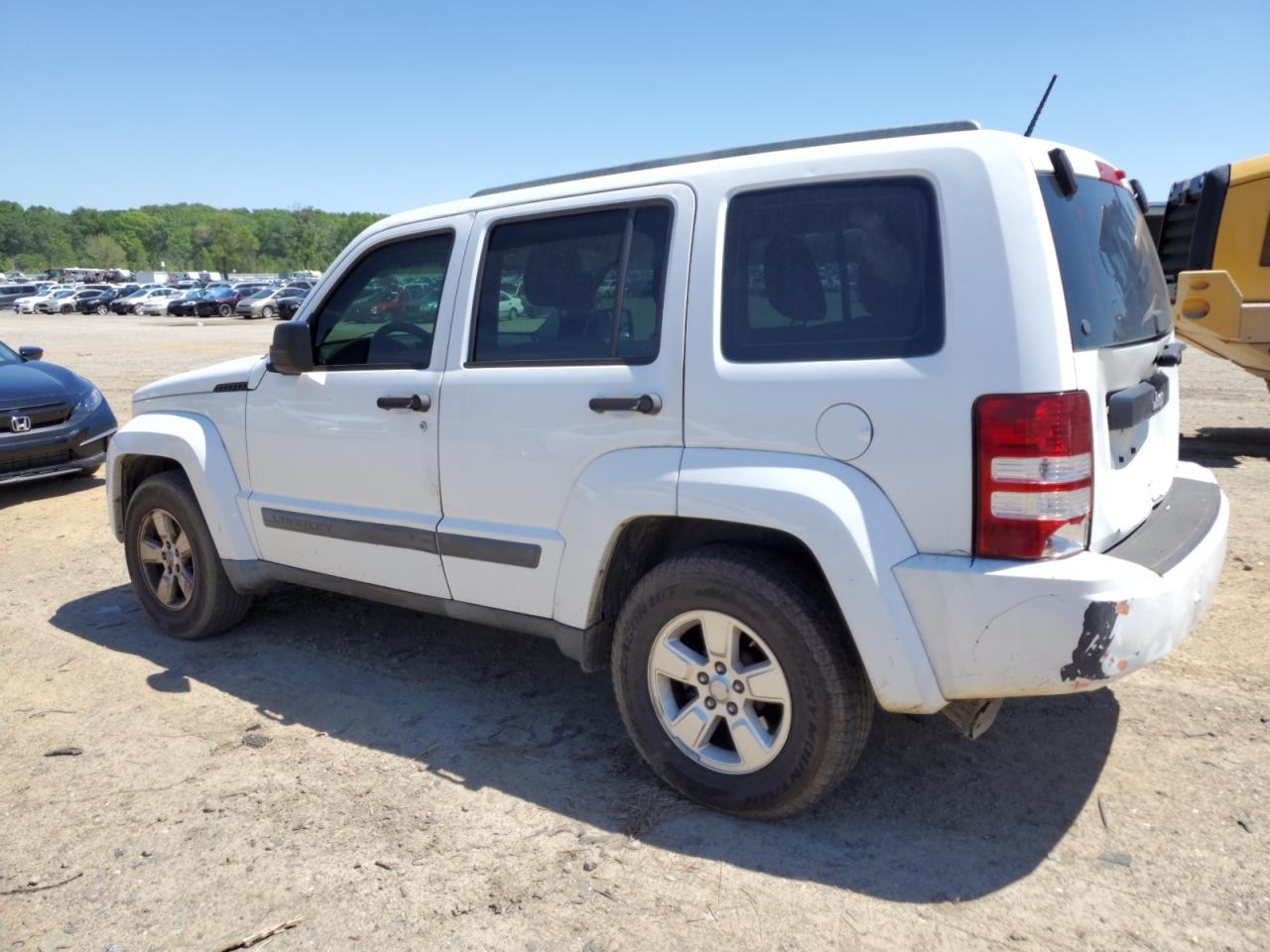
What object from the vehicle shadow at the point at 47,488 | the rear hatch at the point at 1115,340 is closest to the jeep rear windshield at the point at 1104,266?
the rear hatch at the point at 1115,340

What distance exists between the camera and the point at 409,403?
3.85 m

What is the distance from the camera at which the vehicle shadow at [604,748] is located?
10.0 feet

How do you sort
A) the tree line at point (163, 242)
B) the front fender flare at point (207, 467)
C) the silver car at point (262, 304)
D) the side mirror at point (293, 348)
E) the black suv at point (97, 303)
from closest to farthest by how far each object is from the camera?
the side mirror at point (293, 348), the front fender flare at point (207, 467), the silver car at point (262, 304), the black suv at point (97, 303), the tree line at point (163, 242)

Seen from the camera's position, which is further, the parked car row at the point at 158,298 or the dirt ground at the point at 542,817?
the parked car row at the point at 158,298

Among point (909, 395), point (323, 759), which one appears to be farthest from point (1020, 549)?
point (323, 759)

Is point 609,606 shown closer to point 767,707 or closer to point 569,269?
point 767,707

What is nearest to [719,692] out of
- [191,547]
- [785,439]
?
[785,439]

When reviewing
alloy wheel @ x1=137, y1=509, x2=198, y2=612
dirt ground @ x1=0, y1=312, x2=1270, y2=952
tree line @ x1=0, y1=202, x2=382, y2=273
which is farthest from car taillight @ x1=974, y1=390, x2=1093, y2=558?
tree line @ x1=0, y1=202, x2=382, y2=273

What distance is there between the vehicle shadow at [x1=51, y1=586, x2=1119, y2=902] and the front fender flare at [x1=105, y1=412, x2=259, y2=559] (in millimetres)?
609

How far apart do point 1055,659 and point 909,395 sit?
804mm

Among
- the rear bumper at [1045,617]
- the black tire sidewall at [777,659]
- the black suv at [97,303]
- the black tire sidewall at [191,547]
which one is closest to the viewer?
the rear bumper at [1045,617]

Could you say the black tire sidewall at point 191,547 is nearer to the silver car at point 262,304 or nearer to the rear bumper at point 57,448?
the rear bumper at point 57,448

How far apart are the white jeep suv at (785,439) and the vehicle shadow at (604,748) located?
0.20m

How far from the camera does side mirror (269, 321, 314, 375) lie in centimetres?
416
